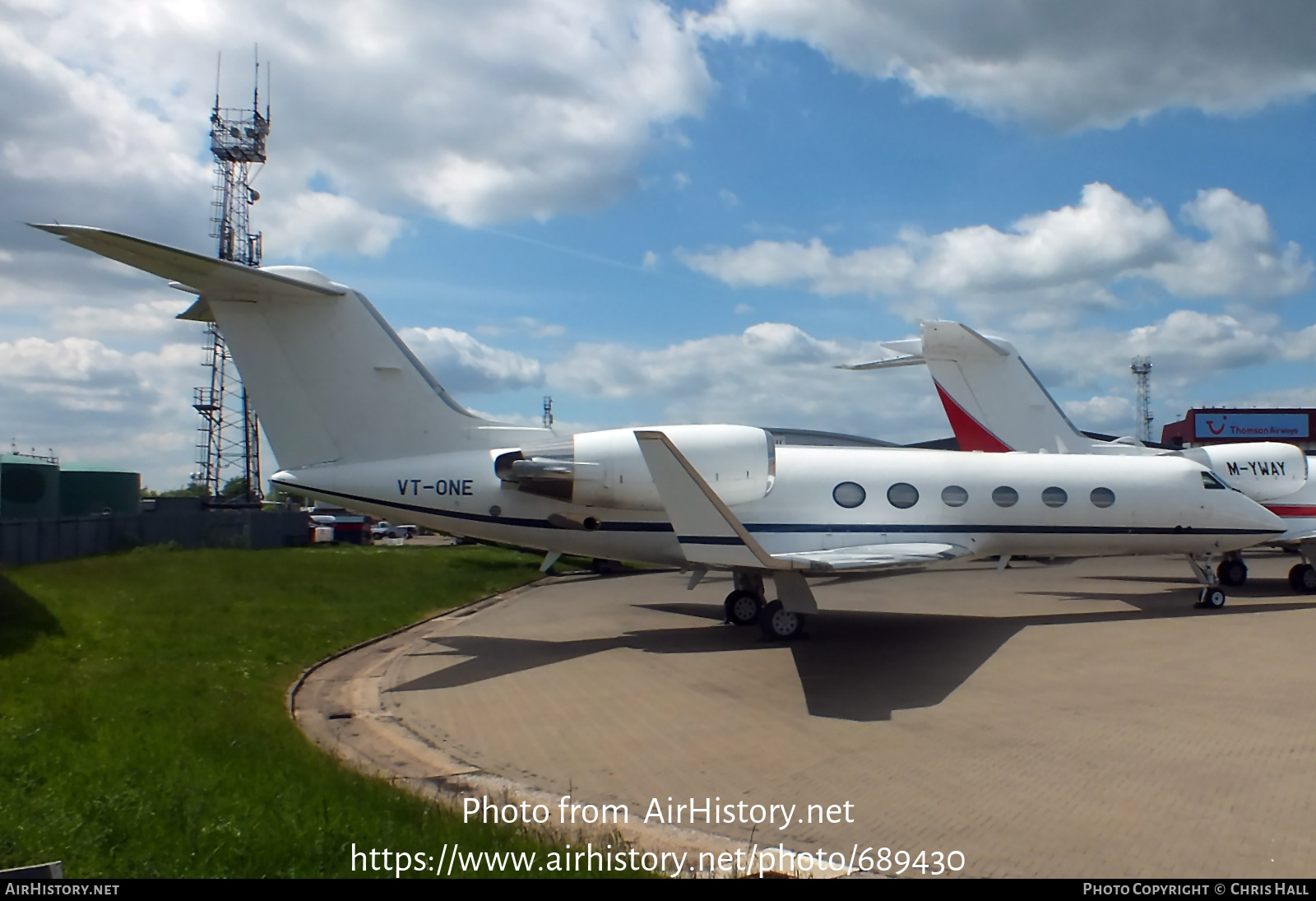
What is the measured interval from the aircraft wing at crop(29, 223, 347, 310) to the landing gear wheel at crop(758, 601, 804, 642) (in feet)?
25.7

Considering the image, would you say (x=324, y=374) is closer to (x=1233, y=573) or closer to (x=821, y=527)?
(x=821, y=527)

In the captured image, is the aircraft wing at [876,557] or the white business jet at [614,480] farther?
the white business jet at [614,480]

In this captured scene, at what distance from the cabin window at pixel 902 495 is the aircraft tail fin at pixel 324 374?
6168mm

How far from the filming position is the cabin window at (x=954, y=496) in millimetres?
14672

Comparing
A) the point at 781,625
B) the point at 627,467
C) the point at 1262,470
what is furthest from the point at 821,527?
the point at 1262,470

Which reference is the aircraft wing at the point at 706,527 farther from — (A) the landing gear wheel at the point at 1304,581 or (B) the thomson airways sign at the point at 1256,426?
(B) the thomson airways sign at the point at 1256,426

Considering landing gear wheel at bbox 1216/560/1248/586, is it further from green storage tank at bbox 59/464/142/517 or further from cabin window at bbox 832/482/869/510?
green storage tank at bbox 59/464/142/517

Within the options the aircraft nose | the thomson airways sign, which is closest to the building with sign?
the thomson airways sign

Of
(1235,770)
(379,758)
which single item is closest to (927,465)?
(1235,770)

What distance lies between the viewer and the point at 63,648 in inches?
421

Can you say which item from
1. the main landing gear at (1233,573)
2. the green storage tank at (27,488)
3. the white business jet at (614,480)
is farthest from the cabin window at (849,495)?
the green storage tank at (27,488)

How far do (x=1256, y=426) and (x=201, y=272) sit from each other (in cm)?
5391
